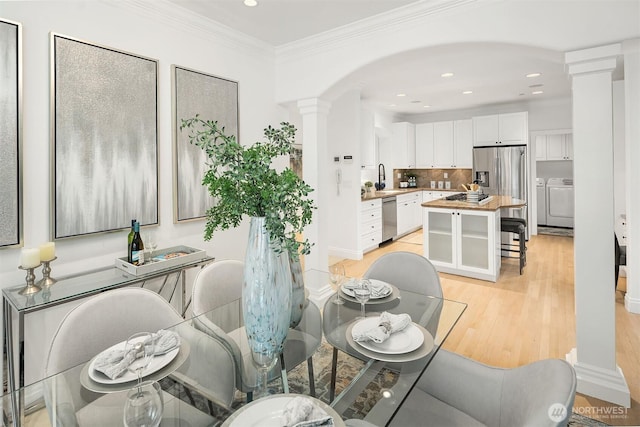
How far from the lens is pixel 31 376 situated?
208 cm

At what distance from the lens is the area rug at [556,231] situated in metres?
6.85

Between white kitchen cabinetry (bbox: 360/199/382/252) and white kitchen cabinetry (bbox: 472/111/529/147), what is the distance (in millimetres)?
2766

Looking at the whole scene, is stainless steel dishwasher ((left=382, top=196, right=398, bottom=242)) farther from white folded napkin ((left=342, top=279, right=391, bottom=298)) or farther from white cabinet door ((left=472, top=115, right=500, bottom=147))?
white folded napkin ((left=342, top=279, right=391, bottom=298))

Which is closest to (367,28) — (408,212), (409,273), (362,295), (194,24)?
(194,24)

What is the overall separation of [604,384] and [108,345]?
2779mm

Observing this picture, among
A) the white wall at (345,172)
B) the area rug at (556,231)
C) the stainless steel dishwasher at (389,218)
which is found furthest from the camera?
the area rug at (556,231)

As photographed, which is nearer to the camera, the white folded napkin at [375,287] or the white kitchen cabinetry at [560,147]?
the white folded napkin at [375,287]

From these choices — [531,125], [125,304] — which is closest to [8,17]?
[125,304]

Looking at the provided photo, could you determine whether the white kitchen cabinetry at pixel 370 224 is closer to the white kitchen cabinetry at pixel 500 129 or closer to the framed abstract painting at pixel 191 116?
the white kitchen cabinetry at pixel 500 129

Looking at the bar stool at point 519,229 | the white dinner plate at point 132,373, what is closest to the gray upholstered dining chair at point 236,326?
the white dinner plate at point 132,373

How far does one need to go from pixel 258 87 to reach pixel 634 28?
287 centimetres

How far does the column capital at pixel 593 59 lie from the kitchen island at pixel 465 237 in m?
2.17

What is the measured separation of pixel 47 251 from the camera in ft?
6.34

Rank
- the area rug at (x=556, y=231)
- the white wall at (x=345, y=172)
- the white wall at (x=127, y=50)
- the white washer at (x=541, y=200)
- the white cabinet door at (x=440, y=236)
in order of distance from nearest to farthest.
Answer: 1. the white wall at (x=127, y=50)
2. the white cabinet door at (x=440, y=236)
3. the white wall at (x=345, y=172)
4. the area rug at (x=556, y=231)
5. the white washer at (x=541, y=200)
